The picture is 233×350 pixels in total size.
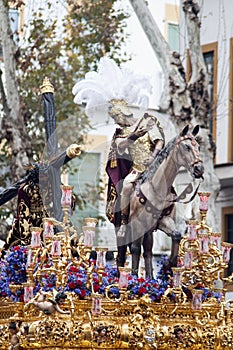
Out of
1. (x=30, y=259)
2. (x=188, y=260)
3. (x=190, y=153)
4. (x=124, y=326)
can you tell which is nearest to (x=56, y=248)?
(x=30, y=259)

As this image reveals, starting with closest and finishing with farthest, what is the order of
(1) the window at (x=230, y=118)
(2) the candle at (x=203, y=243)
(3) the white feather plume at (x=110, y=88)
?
(2) the candle at (x=203, y=243), (3) the white feather plume at (x=110, y=88), (1) the window at (x=230, y=118)

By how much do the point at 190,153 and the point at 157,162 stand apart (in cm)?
55

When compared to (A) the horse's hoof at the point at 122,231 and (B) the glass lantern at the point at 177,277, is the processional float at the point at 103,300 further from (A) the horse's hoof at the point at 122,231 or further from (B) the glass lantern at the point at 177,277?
(A) the horse's hoof at the point at 122,231

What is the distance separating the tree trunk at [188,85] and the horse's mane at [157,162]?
552 cm

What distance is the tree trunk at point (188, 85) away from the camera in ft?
76.3

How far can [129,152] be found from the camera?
17.9m

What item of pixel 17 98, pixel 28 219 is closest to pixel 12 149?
pixel 17 98

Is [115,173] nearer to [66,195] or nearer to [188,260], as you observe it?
[66,195]

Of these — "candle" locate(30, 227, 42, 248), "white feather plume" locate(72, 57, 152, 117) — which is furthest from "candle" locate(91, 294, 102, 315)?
"white feather plume" locate(72, 57, 152, 117)

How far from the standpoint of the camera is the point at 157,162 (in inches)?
690

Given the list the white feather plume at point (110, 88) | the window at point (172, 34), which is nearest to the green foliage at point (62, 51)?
the window at point (172, 34)

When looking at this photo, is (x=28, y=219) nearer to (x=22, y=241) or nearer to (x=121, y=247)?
(x=22, y=241)

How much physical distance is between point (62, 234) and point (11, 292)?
0.95m

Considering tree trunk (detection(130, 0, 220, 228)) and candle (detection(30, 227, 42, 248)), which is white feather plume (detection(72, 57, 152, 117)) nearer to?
candle (detection(30, 227, 42, 248))
